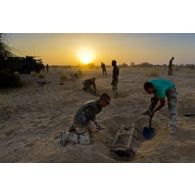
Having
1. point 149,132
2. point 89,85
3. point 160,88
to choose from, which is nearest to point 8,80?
point 89,85

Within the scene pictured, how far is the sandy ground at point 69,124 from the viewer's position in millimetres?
6199

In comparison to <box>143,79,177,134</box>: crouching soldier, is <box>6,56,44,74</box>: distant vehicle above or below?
below

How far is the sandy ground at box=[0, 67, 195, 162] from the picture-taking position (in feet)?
20.3

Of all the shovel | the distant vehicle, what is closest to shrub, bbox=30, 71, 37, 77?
the distant vehicle

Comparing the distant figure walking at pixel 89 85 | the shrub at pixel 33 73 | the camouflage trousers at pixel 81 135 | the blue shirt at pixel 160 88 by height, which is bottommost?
the shrub at pixel 33 73

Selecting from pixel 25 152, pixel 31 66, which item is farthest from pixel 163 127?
pixel 31 66

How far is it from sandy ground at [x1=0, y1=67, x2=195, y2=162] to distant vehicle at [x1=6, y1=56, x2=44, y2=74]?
6222mm

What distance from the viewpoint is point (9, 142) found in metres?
7.93

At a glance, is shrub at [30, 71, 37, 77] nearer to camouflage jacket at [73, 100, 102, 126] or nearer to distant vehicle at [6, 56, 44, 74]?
distant vehicle at [6, 56, 44, 74]

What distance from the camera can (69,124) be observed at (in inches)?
342

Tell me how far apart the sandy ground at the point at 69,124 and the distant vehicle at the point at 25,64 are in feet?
20.4

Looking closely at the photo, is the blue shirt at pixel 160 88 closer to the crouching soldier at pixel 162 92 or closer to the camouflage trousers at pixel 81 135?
the crouching soldier at pixel 162 92

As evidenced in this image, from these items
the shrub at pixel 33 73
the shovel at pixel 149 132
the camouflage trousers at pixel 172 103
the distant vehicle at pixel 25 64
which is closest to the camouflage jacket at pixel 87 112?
the camouflage trousers at pixel 172 103

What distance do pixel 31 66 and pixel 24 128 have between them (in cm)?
1539
